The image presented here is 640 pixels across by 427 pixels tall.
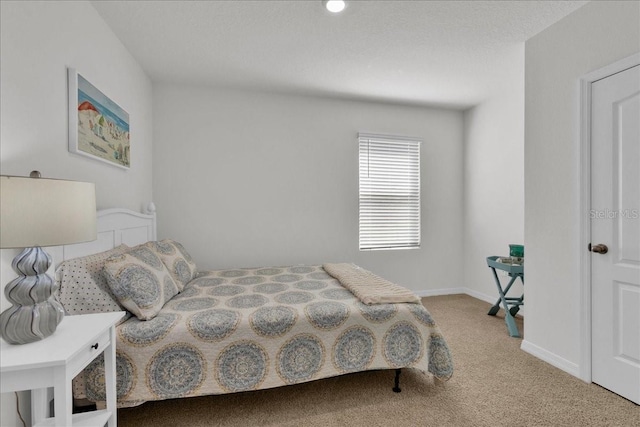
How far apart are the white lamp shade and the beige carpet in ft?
4.30

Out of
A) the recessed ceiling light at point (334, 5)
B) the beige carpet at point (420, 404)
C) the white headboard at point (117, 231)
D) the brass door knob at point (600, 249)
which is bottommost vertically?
the beige carpet at point (420, 404)

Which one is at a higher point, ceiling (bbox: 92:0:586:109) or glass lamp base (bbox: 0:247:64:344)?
ceiling (bbox: 92:0:586:109)

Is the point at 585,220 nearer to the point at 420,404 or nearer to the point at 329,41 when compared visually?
the point at 420,404

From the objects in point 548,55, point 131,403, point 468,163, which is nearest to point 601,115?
point 548,55

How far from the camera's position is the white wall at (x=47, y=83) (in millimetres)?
1405

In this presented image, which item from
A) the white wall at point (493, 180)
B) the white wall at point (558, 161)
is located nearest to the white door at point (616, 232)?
the white wall at point (558, 161)

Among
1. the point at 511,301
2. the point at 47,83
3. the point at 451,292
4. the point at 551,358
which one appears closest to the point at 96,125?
the point at 47,83

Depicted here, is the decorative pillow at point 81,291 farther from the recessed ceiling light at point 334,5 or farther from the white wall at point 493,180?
the white wall at point 493,180

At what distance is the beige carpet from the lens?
5.94ft

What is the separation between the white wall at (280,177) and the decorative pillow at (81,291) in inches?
70.2

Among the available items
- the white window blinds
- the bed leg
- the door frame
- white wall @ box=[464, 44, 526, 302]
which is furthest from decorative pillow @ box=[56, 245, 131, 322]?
white wall @ box=[464, 44, 526, 302]

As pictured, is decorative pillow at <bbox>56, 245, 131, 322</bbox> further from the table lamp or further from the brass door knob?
the brass door knob

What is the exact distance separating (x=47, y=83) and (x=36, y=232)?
1.07m

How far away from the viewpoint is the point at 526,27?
7.91ft
